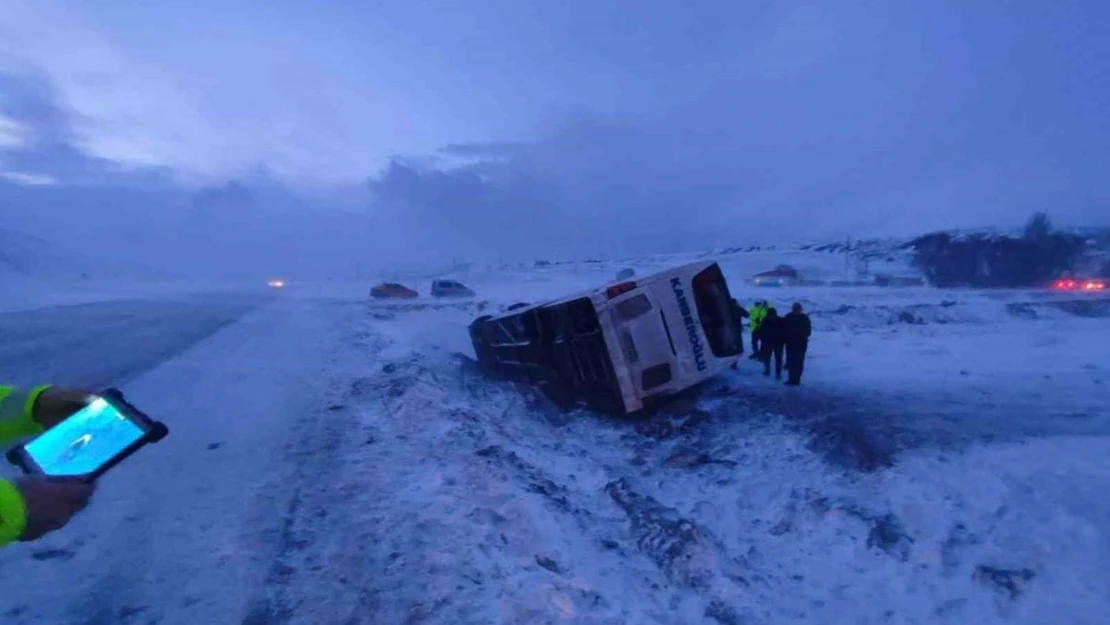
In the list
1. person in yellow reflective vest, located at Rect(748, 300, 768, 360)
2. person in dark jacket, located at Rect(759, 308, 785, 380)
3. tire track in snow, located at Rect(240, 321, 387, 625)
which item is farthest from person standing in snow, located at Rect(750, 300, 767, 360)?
tire track in snow, located at Rect(240, 321, 387, 625)

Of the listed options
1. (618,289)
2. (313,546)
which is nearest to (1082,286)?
(618,289)

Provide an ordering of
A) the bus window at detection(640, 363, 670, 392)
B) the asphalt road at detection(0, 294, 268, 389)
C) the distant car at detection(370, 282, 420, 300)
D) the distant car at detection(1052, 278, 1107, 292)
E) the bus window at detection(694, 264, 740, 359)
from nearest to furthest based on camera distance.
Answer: the bus window at detection(640, 363, 670, 392) → the bus window at detection(694, 264, 740, 359) → the asphalt road at detection(0, 294, 268, 389) → the distant car at detection(1052, 278, 1107, 292) → the distant car at detection(370, 282, 420, 300)

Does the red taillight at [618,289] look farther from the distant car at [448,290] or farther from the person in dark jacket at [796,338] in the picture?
the distant car at [448,290]

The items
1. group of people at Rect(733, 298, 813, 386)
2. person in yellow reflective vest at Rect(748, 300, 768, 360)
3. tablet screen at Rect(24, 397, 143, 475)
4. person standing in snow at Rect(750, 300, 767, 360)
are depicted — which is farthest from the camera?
person in yellow reflective vest at Rect(748, 300, 768, 360)

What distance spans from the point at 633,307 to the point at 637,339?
0.49 m

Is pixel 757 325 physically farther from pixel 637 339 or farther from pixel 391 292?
pixel 391 292

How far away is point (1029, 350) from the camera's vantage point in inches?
665

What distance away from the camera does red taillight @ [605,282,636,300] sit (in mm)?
10312

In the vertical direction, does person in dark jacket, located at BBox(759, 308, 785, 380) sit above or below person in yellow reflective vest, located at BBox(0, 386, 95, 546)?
below

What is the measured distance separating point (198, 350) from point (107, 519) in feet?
37.4

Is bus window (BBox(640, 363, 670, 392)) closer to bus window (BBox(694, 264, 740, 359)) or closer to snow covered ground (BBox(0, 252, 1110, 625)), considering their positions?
snow covered ground (BBox(0, 252, 1110, 625))

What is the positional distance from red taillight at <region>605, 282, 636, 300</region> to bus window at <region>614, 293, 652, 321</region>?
0.16 meters

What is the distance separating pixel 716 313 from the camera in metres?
11.2

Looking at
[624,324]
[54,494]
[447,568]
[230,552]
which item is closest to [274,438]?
[230,552]
